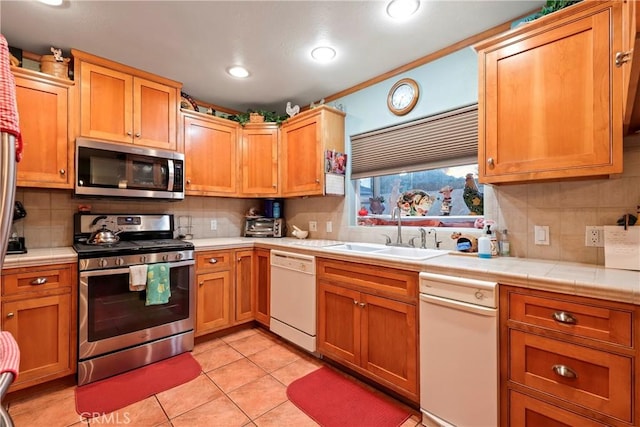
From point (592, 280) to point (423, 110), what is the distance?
1582 millimetres

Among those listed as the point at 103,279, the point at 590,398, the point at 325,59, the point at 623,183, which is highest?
the point at 325,59

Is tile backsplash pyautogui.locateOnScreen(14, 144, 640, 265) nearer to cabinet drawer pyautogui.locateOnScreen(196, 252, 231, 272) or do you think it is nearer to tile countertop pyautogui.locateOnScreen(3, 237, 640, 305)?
tile countertop pyautogui.locateOnScreen(3, 237, 640, 305)

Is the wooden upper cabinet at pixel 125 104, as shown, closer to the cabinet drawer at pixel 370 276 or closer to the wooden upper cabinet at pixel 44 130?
the wooden upper cabinet at pixel 44 130

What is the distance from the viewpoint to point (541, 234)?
5.95 ft

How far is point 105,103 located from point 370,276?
2.44m

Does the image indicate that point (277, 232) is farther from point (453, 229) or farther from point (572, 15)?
point (572, 15)

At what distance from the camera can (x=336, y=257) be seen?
7.12 feet

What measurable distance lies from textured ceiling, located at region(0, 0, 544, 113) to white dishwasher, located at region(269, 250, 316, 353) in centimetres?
160

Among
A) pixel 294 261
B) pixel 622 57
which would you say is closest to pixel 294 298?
pixel 294 261

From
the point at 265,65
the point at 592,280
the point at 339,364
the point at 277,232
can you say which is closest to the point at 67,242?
the point at 277,232

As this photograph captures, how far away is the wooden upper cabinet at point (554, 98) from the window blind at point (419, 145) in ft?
1.08

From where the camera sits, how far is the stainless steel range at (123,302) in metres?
2.04

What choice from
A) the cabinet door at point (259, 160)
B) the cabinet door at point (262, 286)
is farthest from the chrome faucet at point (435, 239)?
the cabinet door at point (259, 160)

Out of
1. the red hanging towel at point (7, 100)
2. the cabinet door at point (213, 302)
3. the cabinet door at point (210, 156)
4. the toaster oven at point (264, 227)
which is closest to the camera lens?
the red hanging towel at point (7, 100)
